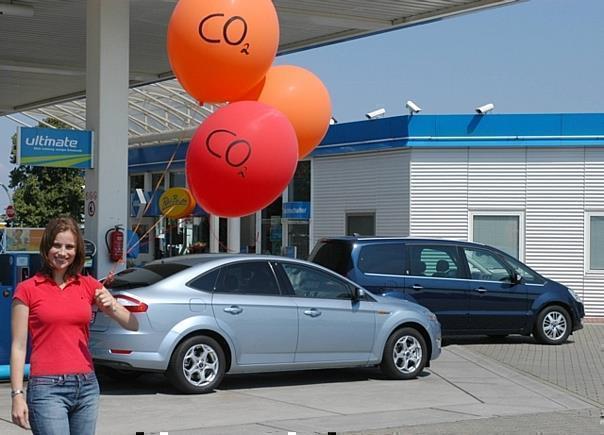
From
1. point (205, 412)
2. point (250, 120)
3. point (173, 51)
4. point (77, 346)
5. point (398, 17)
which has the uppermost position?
point (398, 17)

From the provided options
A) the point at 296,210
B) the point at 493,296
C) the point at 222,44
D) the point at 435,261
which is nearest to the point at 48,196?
the point at 296,210

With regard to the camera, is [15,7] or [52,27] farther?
[52,27]

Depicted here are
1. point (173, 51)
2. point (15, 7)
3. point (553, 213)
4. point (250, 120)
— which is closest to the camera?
point (250, 120)

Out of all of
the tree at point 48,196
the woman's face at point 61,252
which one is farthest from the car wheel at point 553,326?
the tree at point 48,196

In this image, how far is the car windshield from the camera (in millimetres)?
10922

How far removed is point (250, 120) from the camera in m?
8.95

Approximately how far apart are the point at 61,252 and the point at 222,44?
4.52 metres

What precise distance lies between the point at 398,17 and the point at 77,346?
1320 centimetres

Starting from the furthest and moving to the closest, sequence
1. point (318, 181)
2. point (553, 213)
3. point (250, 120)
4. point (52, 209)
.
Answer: point (52, 209) < point (318, 181) < point (553, 213) < point (250, 120)

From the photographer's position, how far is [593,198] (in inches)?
885

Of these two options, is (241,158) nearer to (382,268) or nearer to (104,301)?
Result: (104,301)

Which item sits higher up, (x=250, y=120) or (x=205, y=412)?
(x=250, y=120)

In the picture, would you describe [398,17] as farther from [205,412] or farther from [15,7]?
[205,412]

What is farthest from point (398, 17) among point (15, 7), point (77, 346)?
point (77, 346)
